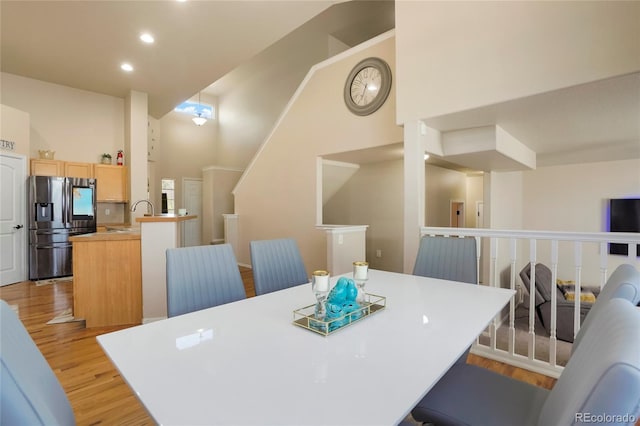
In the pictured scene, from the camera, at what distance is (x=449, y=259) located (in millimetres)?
2170

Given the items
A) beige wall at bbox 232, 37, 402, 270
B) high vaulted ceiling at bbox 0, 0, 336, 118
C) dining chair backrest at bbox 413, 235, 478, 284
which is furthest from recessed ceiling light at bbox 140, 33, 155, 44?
dining chair backrest at bbox 413, 235, 478, 284

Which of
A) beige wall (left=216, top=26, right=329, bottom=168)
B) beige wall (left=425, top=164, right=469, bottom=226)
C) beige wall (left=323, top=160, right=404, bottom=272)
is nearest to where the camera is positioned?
beige wall (left=323, top=160, right=404, bottom=272)

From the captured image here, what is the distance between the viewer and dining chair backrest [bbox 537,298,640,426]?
0.50 metres

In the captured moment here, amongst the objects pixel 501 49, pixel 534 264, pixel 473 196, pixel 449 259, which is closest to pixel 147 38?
pixel 501 49

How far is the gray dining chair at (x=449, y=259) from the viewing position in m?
2.08

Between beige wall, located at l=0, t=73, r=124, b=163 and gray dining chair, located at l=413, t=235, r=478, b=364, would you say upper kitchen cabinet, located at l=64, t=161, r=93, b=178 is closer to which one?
beige wall, located at l=0, t=73, r=124, b=163

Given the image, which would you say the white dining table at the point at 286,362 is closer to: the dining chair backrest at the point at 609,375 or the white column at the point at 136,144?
the dining chair backrest at the point at 609,375

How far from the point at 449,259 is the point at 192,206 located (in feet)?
26.5

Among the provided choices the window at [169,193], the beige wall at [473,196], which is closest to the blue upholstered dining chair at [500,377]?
the beige wall at [473,196]

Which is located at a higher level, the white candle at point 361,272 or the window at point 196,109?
the window at point 196,109

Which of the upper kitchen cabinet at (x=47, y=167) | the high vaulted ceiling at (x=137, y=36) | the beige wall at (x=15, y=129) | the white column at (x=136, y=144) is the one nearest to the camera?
the high vaulted ceiling at (x=137, y=36)

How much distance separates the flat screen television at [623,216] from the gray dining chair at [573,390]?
5594 millimetres

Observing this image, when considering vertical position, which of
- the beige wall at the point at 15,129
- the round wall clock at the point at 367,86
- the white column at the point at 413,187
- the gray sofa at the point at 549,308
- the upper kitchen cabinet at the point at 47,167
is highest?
the round wall clock at the point at 367,86

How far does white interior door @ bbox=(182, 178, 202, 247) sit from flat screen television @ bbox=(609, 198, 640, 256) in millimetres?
8850
